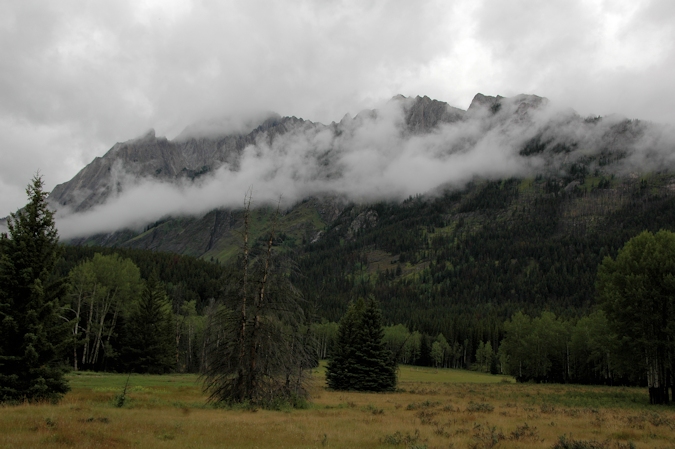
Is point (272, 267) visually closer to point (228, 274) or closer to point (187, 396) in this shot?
point (228, 274)

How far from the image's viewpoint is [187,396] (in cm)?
3247

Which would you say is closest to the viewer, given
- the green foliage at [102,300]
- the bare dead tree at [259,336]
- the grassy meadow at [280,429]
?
the grassy meadow at [280,429]

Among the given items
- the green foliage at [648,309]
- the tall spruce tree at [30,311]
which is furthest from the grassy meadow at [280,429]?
the green foliage at [648,309]

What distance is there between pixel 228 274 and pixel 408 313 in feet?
577

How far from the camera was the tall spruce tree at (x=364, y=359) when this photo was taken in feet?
165

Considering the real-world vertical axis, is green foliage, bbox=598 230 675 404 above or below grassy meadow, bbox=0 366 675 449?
above

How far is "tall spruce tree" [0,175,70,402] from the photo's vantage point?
20.8 m

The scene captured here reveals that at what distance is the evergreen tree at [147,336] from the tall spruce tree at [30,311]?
1314 inches

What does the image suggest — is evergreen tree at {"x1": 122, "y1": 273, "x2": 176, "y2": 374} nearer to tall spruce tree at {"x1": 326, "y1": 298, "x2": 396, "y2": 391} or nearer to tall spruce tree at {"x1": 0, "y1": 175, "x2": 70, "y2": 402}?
tall spruce tree at {"x1": 326, "y1": 298, "x2": 396, "y2": 391}

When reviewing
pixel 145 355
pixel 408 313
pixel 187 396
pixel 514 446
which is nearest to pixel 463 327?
pixel 408 313

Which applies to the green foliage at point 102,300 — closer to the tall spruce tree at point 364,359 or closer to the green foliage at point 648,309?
the tall spruce tree at point 364,359

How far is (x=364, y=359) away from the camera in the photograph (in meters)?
51.1

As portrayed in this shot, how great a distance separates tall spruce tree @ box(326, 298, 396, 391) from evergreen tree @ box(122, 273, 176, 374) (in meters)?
23.6

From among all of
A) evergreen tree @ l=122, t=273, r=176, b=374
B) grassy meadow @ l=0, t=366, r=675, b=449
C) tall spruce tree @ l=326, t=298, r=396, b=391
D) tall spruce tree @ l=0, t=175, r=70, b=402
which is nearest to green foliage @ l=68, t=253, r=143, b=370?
evergreen tree @ l=122, t=273, r=176, b=374
